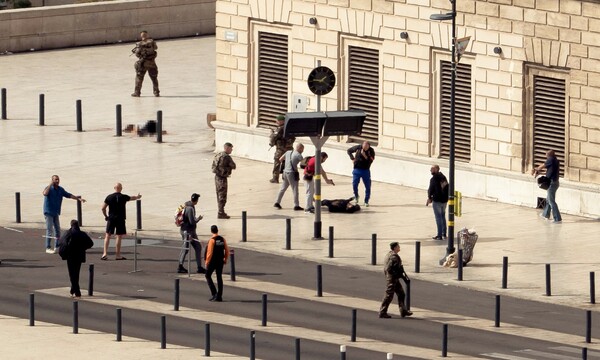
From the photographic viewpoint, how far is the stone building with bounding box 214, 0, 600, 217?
51000 millimetres

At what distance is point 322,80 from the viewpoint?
50.6 m

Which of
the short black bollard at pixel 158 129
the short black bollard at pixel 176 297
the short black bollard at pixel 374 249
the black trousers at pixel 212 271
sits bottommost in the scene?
the short black bollard at pixel 176 297

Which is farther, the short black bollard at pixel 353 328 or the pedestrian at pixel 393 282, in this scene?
the pedestrian at pixel 393 282

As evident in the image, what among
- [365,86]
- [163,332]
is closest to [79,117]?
[365,86]

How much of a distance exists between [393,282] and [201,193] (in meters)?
14.1

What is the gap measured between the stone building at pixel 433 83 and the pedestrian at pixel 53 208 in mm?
9925

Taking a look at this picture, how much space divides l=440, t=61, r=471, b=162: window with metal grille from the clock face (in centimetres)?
422

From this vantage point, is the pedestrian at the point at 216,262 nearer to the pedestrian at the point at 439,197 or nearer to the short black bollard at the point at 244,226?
the short black bollard at the point at 244,226

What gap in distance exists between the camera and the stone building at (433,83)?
167 ft

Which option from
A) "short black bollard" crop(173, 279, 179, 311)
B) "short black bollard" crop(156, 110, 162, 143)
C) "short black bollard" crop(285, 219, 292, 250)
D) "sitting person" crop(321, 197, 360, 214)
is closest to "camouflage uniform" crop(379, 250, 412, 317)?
"short black bollard" crop(173, 279, 179, 311)

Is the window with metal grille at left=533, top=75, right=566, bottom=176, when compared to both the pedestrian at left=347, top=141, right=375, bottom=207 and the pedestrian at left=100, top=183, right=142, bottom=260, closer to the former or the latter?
the pedestrian at left=347, top=141, right=375, bottom=207

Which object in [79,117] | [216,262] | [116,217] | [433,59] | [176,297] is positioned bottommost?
[176,297]

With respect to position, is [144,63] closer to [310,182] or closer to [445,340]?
[310,182]

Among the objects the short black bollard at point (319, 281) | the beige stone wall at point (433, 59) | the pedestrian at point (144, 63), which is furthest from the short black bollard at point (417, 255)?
the pedestrian at point (144, 63)
